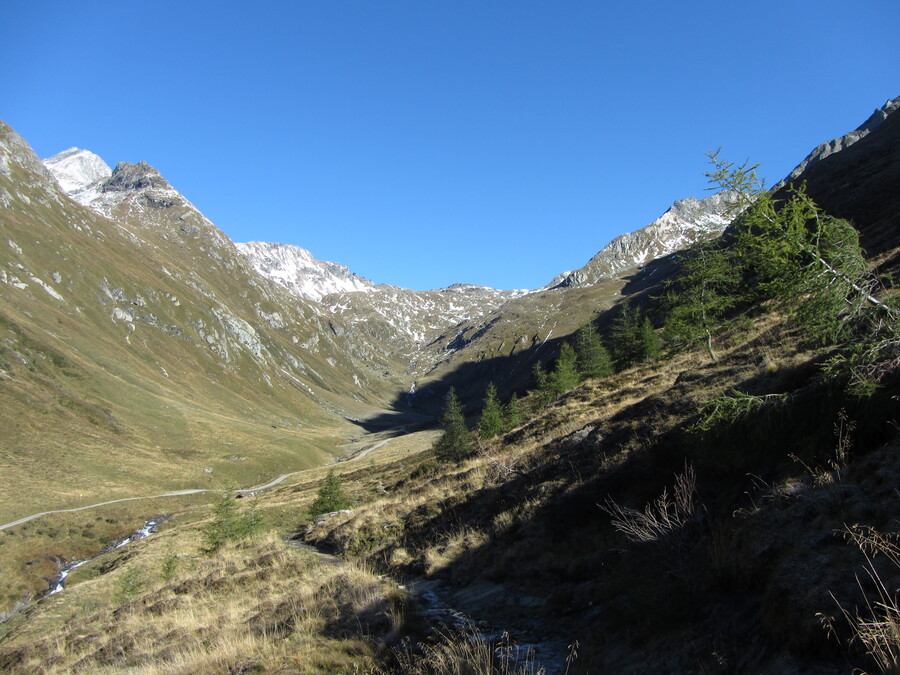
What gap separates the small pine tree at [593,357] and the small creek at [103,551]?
193 feet

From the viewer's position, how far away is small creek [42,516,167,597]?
41.8 m

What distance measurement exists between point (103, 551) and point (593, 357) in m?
66.6

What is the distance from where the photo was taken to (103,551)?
53094 mm

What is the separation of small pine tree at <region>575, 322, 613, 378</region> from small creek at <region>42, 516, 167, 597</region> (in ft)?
193

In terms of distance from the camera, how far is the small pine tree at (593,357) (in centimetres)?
6200

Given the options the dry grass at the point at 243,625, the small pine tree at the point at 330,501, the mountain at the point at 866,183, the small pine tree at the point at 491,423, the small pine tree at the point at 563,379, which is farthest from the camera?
the mountain at the point at 866,183

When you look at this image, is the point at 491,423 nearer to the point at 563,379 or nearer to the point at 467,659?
the point at 563,379

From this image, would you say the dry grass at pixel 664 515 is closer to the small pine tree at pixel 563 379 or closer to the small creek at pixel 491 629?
the small creek at pixel 491 629

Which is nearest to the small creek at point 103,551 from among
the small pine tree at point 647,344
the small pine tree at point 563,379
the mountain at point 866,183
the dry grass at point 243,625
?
the dry grass at point 243,625

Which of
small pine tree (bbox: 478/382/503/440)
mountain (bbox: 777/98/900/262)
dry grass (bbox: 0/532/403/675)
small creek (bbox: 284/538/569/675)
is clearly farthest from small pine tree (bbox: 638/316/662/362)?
small creek (bbox: 284/538/569/675)

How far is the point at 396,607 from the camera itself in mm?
8047

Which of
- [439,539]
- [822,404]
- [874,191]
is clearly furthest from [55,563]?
[874,191]

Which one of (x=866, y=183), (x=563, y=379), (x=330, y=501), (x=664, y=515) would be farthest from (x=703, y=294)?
(x=866, y=183)

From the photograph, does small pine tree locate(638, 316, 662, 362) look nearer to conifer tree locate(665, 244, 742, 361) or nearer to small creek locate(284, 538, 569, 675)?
conifer tree locate(665, 244, 742, 361)
